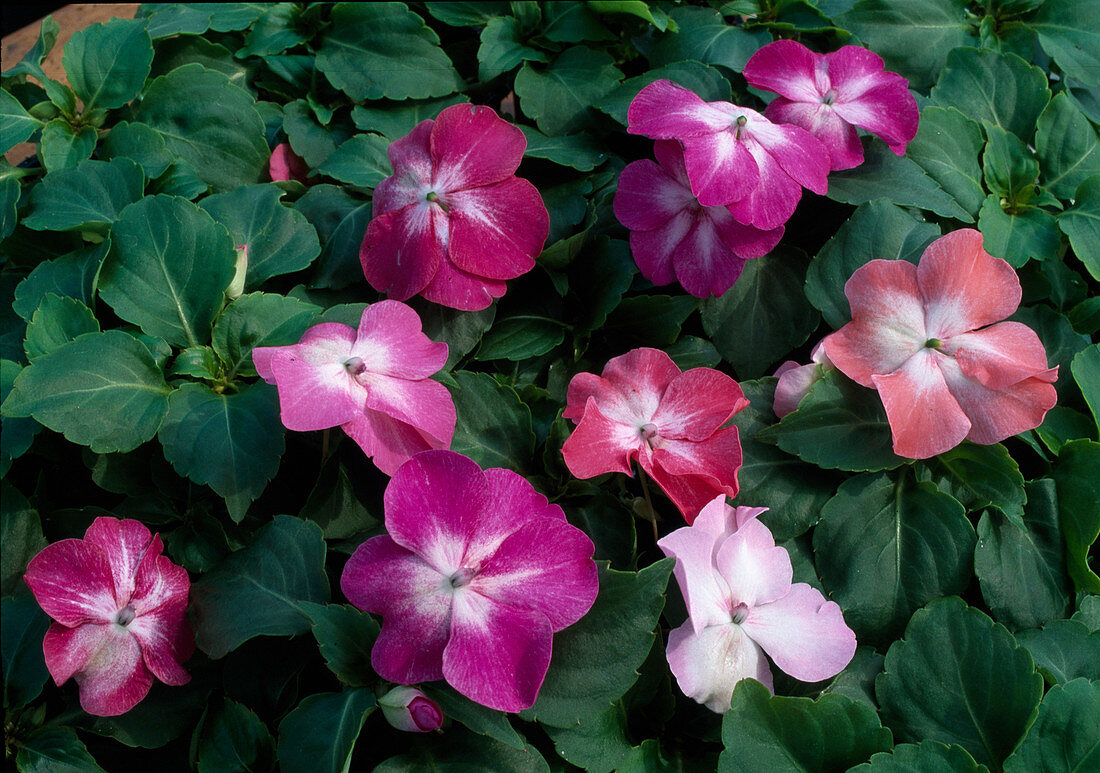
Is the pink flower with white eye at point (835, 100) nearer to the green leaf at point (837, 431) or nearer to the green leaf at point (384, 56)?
the green leaf at point (837, 431)

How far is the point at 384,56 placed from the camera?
3.56 feet

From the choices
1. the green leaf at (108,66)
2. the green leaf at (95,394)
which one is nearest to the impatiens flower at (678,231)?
the green leaf at (95,394)

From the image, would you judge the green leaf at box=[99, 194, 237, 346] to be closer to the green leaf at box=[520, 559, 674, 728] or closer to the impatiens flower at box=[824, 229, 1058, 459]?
the green leaf at box=[520, 559, 674, 728]

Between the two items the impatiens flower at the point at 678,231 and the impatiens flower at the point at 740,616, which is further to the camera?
the impatiens flower at the point at 678,231

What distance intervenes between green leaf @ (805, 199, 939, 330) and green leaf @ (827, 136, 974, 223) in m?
0.03

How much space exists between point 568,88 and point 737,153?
339 mm

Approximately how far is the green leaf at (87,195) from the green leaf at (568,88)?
0.45m

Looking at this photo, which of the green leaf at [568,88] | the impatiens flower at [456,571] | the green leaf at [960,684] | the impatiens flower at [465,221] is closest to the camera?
the impatiens flower at [456,571]

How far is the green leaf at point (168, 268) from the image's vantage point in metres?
0.82

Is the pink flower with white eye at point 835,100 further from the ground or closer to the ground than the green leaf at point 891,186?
further from the ground

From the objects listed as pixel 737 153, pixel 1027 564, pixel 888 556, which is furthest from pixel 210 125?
pixel 1027 564

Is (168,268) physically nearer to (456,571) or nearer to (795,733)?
(456,571)

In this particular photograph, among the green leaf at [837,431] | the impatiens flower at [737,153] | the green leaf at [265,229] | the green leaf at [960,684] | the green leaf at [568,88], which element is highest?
the impatiens flower at [737,153]

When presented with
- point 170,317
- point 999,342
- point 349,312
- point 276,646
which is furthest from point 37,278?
point 999,342
